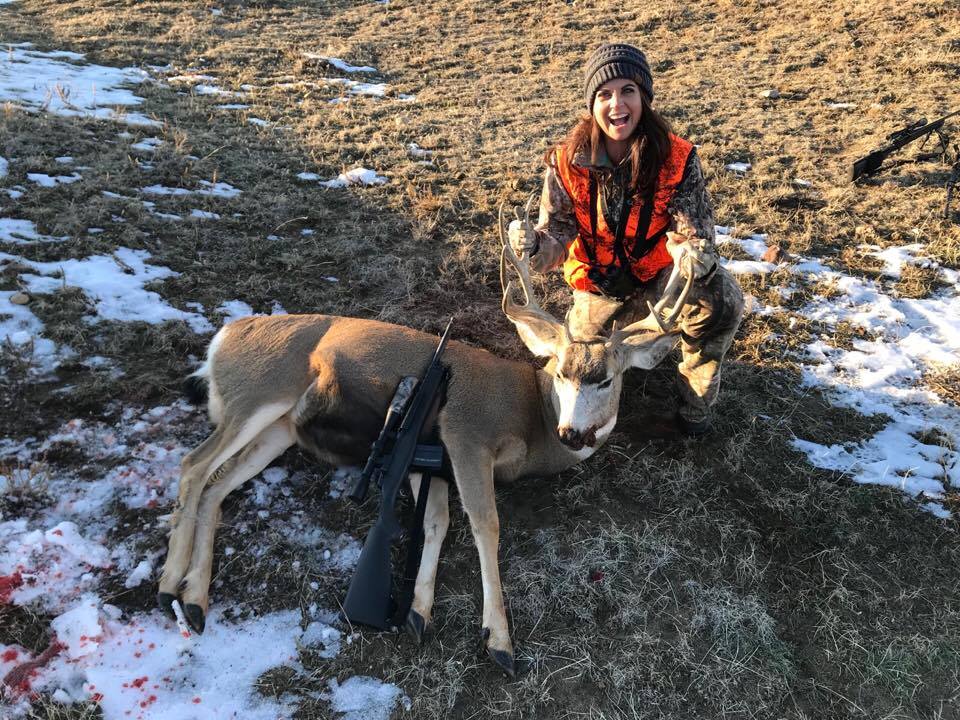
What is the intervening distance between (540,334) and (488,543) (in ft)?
4.21

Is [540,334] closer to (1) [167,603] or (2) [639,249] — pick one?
(2) [639,249]

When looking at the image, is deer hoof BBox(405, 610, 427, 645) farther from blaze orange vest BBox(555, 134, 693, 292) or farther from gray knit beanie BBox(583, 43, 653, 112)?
→ gray knit beanie BBox(583, 43, 653, 112)

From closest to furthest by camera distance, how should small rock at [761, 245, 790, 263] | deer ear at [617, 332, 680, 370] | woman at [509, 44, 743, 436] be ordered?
1. deer ear at [617, 332, 680, 370]
2. woman at [509, 44, 743, 436]
3. small rock at [761, 245, 790, 263]

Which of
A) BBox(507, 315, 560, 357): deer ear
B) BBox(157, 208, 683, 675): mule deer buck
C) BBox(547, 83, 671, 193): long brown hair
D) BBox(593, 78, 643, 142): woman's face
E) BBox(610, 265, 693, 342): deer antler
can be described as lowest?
BBox(157, 208, 683, 675): mule deer buck

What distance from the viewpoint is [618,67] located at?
12.3ft

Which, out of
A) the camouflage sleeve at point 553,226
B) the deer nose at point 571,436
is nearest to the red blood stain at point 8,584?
the deer nose at point 571,436

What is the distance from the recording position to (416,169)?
25.6 ft

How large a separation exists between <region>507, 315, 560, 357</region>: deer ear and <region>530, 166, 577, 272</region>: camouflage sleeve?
606mm

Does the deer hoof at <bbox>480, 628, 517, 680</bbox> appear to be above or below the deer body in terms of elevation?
below

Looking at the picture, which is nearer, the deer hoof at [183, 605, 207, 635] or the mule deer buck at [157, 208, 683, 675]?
the deer hoof at [183, 605, 207, 635]

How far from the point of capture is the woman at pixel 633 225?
3850mm

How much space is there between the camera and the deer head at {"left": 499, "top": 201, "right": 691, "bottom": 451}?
3436mm

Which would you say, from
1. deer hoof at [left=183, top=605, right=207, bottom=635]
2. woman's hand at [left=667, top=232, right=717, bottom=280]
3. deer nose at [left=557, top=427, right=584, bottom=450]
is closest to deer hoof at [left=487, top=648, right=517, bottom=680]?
deer nose at [left=557, top=427, right=584, bottom=450]

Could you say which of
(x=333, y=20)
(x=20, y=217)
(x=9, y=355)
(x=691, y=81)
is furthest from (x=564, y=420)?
(x=333, y=20)
